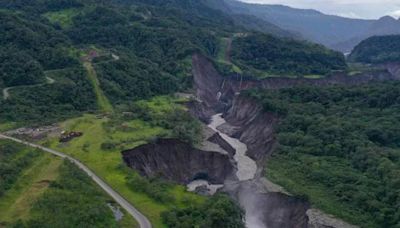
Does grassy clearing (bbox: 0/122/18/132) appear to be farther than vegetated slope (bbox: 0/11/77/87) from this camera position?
No

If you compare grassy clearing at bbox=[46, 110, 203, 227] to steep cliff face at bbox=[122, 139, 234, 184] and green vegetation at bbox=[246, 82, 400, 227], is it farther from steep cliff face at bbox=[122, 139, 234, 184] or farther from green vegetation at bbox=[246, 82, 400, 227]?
green vegetation at bbox=[246, 82, 400, 227]

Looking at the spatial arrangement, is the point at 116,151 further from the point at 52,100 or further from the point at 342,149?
the point at 342,149

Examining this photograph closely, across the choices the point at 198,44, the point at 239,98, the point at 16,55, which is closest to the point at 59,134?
Result: the point at 16,55

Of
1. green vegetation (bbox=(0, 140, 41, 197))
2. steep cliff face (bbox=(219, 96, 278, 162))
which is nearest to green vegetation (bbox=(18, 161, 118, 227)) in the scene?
green vegetation (bbox=(0, 140, 41, 197))

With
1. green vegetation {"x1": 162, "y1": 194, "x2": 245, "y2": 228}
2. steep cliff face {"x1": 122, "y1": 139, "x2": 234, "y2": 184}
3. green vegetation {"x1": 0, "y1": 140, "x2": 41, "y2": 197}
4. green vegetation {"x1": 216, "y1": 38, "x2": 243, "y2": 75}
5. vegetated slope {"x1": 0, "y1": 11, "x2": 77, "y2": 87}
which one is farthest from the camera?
green vegetation {"x1": 216, "y1": 38, "x2": 243, "y2": 75}

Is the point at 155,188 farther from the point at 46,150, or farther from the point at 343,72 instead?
the point at 343,72

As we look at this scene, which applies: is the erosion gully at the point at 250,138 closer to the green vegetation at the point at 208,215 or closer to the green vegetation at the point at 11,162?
the green vegetation at the point at 208,215
